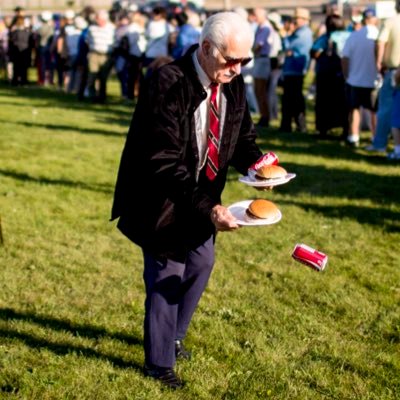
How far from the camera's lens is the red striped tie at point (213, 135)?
3.46 meters

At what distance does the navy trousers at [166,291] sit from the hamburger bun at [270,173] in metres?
0.56

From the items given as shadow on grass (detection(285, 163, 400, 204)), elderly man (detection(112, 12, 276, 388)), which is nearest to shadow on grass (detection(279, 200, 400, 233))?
shadow on grass (detection(285, 163, 400, 204))

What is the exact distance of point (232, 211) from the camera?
10.8ft

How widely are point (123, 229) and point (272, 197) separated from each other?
15.5 ft

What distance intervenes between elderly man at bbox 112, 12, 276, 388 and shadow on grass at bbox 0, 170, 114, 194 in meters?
4.61

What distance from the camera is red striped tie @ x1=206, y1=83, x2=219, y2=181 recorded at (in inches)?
136

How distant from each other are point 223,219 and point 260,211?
170 mm

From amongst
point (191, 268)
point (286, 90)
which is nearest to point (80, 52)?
point (286, 90)

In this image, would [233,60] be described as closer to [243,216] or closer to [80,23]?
[243,216]

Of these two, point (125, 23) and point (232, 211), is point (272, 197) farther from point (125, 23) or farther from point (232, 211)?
point (125, 23)

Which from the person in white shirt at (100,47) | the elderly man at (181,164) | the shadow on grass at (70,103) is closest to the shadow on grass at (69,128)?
the shadow on grass at (70,103)

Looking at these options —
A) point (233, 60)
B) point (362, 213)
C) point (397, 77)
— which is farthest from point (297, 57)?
point (233, 60)

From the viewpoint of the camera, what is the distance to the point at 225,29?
10.4 ft

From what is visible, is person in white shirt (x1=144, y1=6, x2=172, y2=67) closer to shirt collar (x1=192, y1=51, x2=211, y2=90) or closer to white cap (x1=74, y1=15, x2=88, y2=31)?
white cap (x1=74, y1=15, x2=88, y2=31)
